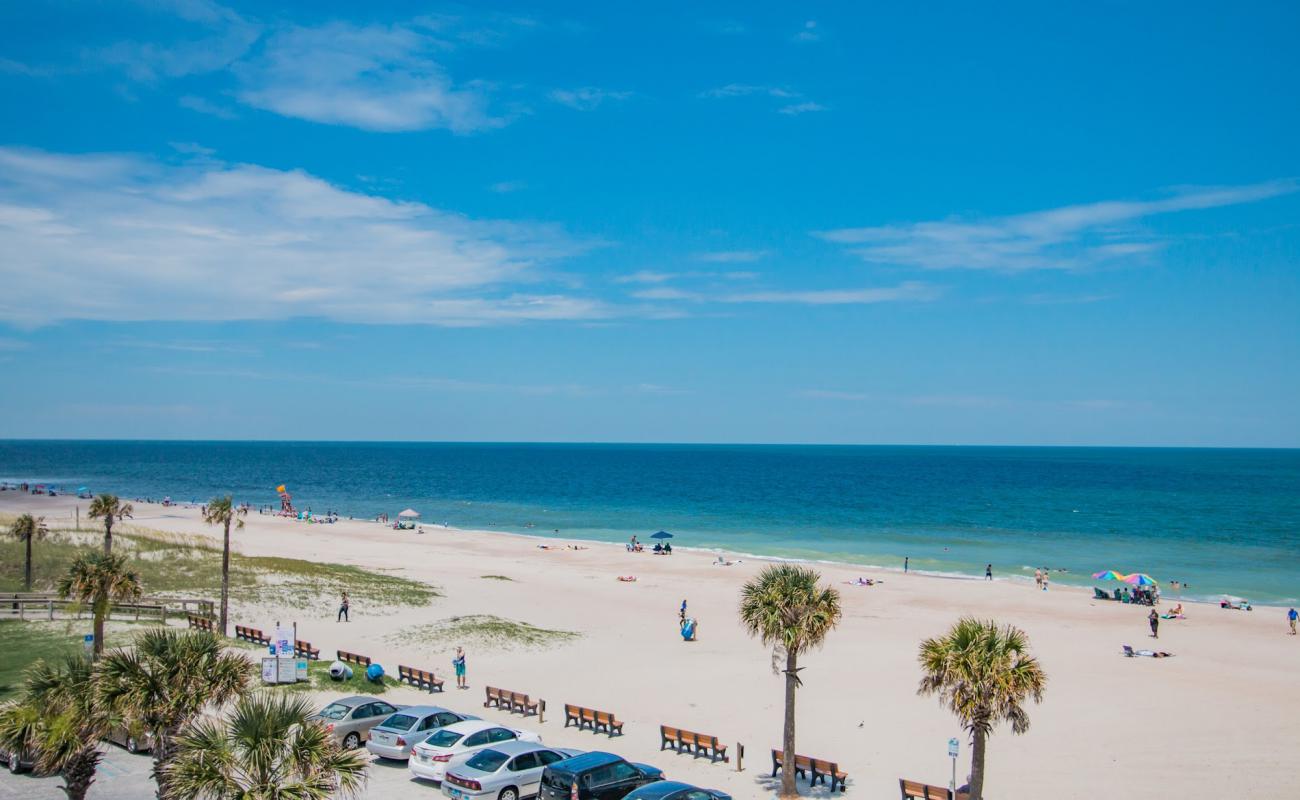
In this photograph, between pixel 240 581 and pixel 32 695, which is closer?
pixel 32 695

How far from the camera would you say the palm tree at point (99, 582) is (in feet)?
76.7

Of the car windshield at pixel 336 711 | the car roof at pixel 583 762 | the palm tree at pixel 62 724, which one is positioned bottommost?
the car windshield at pixel 336 711

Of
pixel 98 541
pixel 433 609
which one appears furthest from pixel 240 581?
pixel 98 541

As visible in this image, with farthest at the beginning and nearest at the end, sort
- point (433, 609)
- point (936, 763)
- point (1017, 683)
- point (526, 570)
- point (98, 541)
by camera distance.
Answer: point (526, 570) < point (98, 541) < point (433, 609) < point (936, 763) < point (1017, 683)

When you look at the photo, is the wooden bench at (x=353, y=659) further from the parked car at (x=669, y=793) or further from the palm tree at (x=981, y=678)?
the palm tree at (x=981, y=678)

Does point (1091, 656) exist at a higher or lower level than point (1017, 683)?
lower

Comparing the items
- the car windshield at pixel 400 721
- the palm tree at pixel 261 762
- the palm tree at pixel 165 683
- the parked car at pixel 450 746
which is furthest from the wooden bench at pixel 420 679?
the palm tree at pixel 261 762

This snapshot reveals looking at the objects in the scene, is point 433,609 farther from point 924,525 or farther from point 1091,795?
point 924,525

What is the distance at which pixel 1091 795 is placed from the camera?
68.2 ft

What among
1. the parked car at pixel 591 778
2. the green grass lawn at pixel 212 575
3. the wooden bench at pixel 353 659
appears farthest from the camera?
the green grass lawn at pixel 212 575

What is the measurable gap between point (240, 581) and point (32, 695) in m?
31.0

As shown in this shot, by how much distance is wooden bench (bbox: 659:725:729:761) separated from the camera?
22.0 m

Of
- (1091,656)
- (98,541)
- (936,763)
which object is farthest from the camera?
(98,541)

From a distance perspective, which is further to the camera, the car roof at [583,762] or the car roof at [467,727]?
the car roof at [467,727]
